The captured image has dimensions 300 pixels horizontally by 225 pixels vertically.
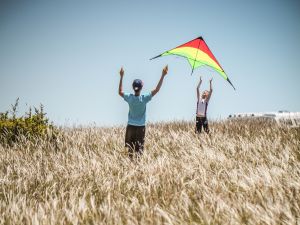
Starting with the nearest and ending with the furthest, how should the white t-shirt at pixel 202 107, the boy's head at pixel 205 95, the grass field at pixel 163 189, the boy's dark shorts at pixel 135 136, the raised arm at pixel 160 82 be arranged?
the grass field at pixel 163 189, the raised arm at pixel 160 82, the boy's dark shorts at pixel 135 136, the white t-shirt at pixel 202 107, the boy's head at pixel 205 95

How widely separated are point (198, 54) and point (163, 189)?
16.9 feet

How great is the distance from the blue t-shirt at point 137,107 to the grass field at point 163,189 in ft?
2.71

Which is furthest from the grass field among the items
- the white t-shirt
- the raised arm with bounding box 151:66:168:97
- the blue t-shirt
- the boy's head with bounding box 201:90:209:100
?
the boy's head with bounding box 201:90:209:100

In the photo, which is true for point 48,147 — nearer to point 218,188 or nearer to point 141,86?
point 141,86

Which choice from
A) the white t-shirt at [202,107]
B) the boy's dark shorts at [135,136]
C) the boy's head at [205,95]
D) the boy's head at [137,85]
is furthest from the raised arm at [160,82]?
the boy's head at [205,95]

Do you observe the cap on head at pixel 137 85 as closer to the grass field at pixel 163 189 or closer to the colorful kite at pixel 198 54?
the grass field at pixel 163 189

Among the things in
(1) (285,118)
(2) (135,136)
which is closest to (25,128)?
(2) (135,136)

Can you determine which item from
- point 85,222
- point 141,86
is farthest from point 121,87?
point 85,222

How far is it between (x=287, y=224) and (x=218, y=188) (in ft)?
3.52

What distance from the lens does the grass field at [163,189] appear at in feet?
8.24

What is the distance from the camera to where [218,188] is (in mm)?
3238

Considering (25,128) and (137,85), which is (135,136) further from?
(25,128)

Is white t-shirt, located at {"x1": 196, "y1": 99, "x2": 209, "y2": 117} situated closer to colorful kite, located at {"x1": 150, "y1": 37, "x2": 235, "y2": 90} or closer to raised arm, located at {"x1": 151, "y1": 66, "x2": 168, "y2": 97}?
colorful kite, located at {"x1": 150, "y1": 37, "x2": 235, "y2": 90}

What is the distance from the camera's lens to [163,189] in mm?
3430
